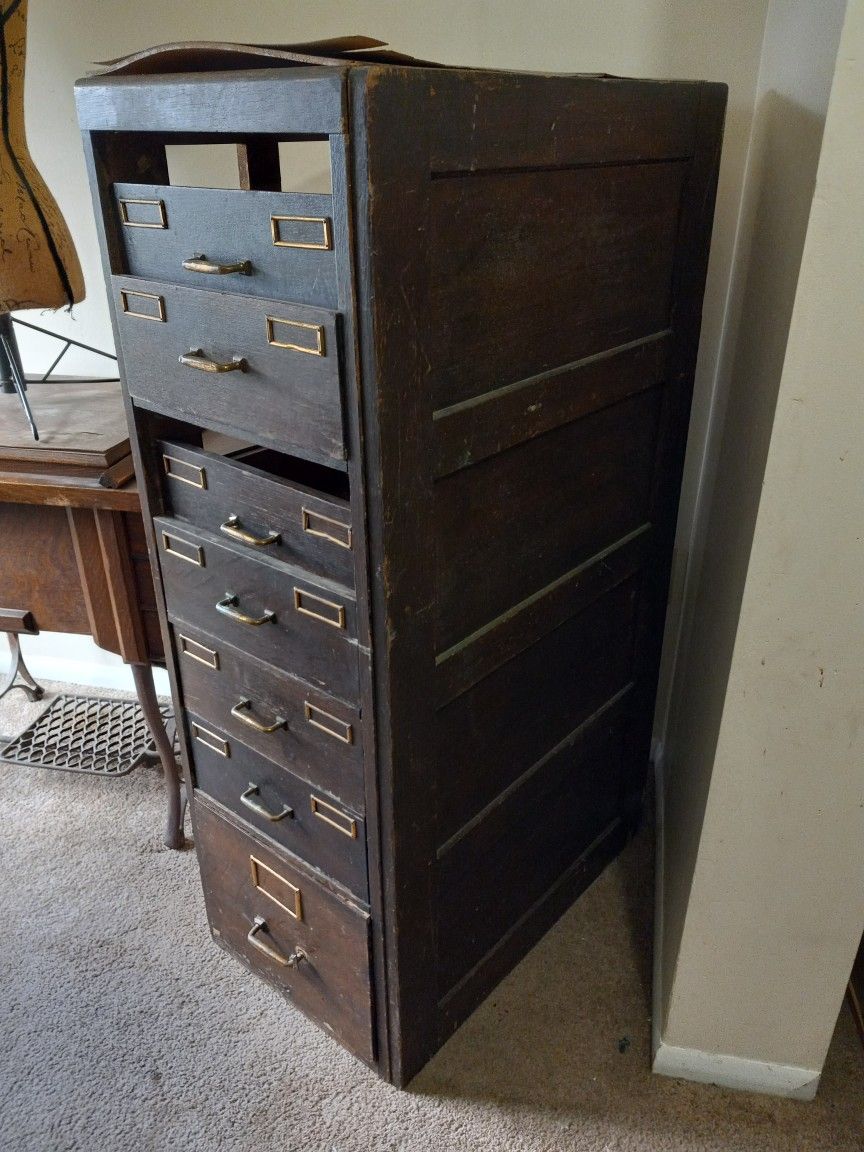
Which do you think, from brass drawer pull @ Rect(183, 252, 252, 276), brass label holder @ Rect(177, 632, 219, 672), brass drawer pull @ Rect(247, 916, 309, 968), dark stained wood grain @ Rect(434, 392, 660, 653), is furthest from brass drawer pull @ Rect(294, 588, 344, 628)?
brass drawer pull @ Rect(247, 916, 309, 968)

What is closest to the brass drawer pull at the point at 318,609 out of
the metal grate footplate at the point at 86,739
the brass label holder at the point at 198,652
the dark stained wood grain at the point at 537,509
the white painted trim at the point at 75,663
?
the dark stained wood grain at the point at 537,509

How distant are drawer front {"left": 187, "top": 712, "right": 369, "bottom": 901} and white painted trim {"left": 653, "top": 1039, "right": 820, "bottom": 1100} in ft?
1.68

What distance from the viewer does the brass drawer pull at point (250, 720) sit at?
1102 millimetres

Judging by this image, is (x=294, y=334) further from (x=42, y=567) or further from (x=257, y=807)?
(x=42, y=567)

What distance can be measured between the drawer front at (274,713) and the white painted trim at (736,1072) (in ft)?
1.97

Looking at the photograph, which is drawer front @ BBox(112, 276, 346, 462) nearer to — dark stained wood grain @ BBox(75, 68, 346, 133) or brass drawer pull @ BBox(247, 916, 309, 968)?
dark stained wood grain @ BBox(75, 68, 346, 133)

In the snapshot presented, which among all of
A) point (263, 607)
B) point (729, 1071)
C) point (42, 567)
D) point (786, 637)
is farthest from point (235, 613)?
point (729, 1071)

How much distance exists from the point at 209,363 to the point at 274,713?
16.8 inches

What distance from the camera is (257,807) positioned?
46.8 inches

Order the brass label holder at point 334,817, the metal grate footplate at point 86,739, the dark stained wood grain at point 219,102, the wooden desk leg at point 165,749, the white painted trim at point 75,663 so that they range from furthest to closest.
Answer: the white painted trim at point 75,663 → the metal grate footplate at point 86,739 → the wooden desk leg at point 165,749 → the brass label holder at point 334,817 → the dark stained wood grain at point 219,102

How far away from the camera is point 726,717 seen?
3.34 ft

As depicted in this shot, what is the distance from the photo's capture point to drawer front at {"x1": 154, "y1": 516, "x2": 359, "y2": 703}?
969 millimetres

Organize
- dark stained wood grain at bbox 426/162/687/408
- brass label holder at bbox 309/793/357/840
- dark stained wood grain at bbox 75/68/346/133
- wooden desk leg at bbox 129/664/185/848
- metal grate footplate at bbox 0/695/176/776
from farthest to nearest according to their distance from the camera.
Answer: metal grate footplate at bbox 0/695/176/776, wooden desk leg at bbox 129/664/185/848, brass label holder at bbox 309/793/357/840, dark stained wood grain at bbox 426/162/687/408, dark stained wood grain at bbox 75/68/346/133

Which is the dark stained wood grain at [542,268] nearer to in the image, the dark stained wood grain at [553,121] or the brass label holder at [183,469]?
the dark stained wood grain at [553,121]
